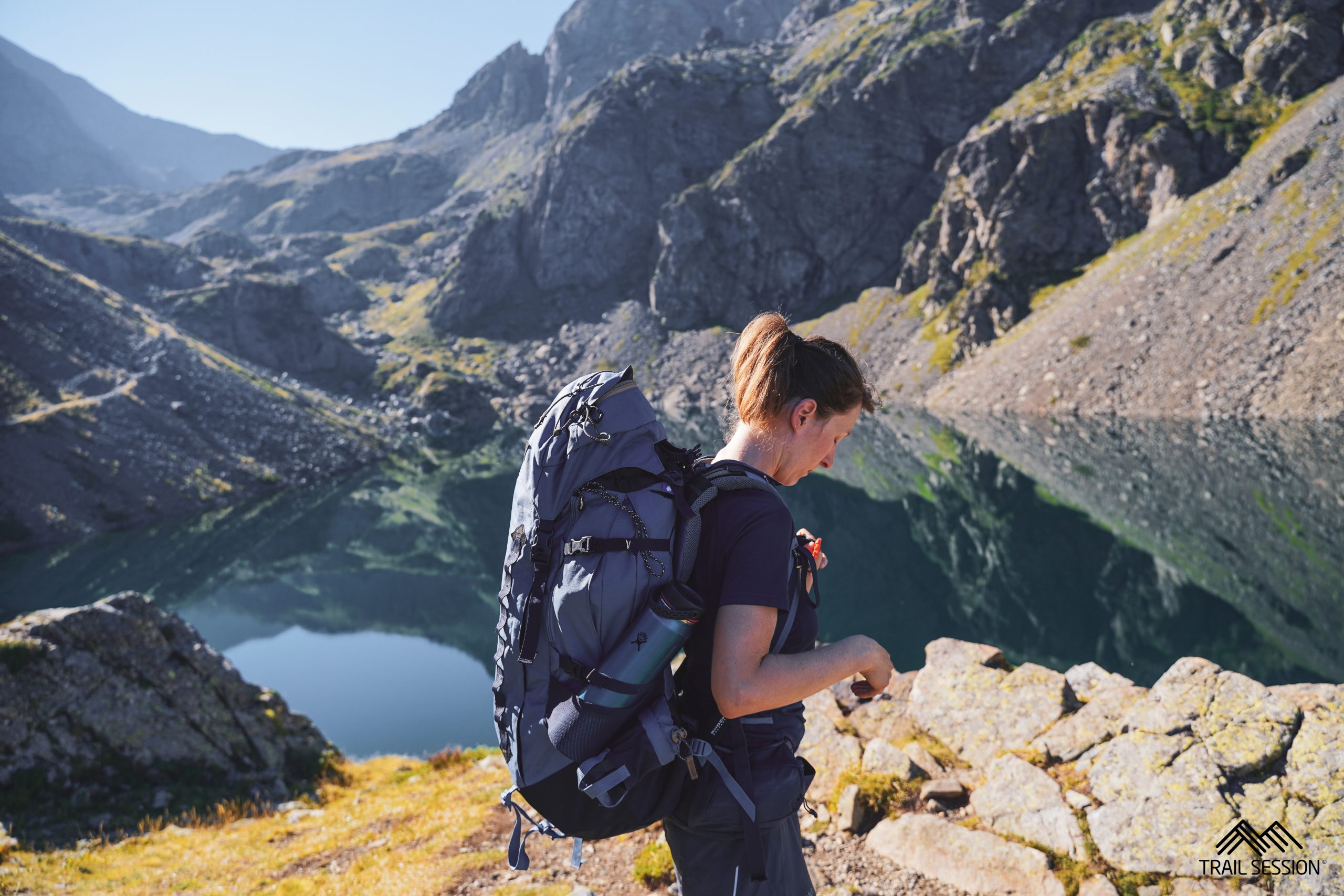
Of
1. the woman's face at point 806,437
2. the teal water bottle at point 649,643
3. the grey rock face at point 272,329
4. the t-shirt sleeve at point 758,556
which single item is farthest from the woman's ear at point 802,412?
the grey rock face at point 272,329

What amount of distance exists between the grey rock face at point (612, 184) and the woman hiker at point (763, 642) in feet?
593

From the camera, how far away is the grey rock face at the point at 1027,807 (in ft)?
25.3

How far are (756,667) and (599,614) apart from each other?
0.69 m

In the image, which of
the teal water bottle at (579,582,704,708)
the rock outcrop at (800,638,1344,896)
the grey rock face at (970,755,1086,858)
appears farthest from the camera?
the grey rock face at (970,755,1086,858)

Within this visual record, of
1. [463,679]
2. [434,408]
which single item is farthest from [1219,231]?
[434,408]

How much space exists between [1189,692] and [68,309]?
135402 mm

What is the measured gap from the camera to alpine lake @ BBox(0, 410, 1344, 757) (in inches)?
942

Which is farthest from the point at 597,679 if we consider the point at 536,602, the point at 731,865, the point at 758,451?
the point at 758,451

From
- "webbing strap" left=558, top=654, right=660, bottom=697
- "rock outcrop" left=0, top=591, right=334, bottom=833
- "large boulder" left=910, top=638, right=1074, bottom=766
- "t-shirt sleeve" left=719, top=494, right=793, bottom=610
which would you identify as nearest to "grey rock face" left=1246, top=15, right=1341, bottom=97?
"large boulder" left=910, top=638, right=1074, bottom=766

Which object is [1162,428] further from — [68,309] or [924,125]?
[68,309]

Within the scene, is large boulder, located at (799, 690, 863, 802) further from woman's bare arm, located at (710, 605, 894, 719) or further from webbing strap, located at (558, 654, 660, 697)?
webbing strap, located at (558, 654, 660, 697)

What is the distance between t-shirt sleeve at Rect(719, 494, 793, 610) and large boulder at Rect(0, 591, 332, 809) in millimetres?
16727

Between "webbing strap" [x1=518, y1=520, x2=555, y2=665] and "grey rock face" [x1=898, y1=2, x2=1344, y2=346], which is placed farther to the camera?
"grey rock face" [x1=898, y1=2, x2=1344, y2=346]

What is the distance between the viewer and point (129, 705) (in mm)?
15398
